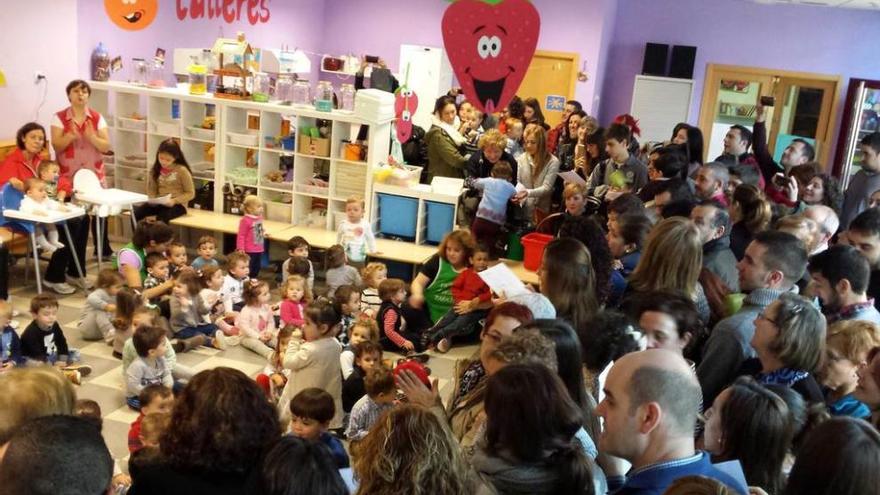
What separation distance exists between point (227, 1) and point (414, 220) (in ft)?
16.8

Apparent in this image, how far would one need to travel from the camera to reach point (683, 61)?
506 inches

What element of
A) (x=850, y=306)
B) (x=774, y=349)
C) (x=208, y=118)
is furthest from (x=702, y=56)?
(x=774, y=349)

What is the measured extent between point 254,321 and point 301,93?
294 cm

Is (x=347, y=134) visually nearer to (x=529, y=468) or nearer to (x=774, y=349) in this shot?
(x=774, y=349)

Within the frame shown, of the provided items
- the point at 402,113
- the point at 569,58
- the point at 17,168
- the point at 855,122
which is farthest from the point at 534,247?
the point at 855,122

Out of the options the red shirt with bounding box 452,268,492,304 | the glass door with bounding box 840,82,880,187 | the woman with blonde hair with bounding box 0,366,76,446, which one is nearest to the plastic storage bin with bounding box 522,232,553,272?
the red shirt with bounding box 452,268,492,304

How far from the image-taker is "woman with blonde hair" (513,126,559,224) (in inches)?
287

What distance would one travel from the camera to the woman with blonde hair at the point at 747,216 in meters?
4.86

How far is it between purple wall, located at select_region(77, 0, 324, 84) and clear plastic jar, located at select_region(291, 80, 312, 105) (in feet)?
7.60

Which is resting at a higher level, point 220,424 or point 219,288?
point 220,424

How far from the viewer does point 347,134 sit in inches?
314

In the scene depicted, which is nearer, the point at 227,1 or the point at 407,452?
the point at 407,452

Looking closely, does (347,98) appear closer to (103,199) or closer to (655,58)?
(103,199)

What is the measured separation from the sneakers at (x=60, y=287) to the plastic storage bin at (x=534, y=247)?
3.85m
